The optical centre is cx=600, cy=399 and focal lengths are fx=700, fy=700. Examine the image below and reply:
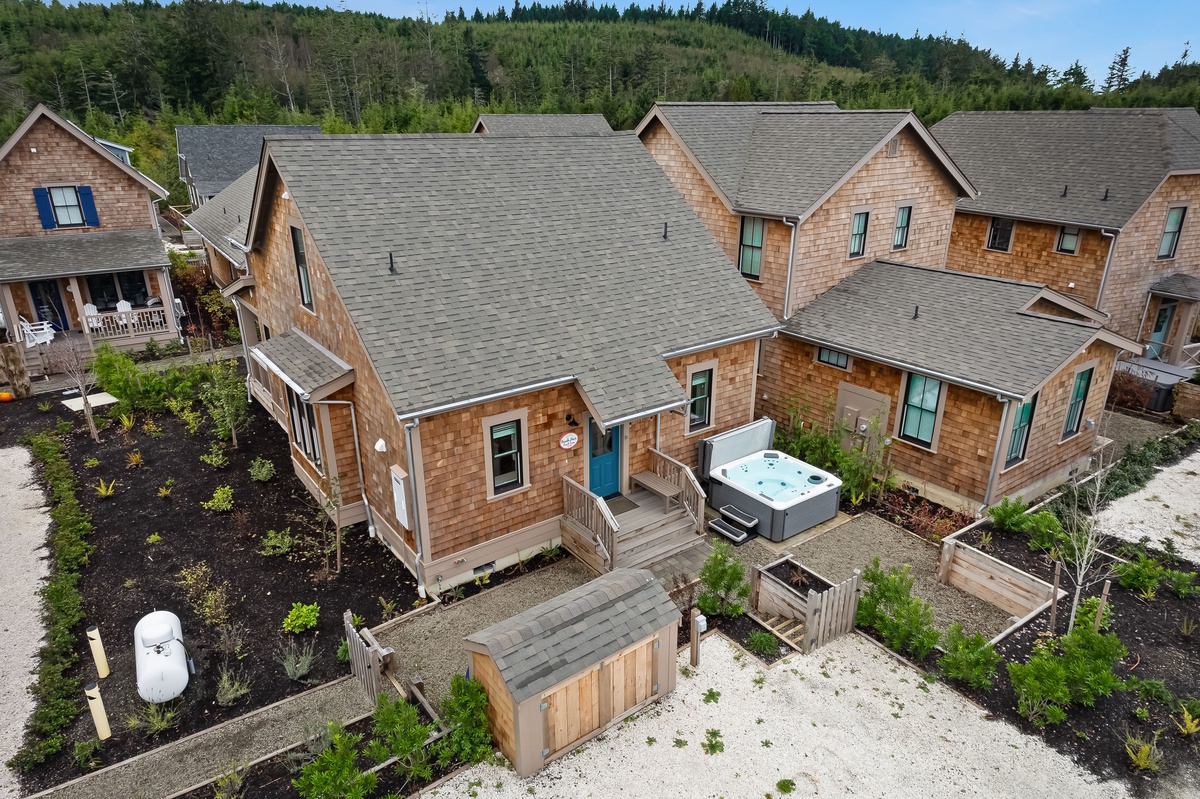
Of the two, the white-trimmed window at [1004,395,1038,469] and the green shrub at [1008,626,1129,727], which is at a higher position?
the white-trimmed window at [1004,395,1038,469]

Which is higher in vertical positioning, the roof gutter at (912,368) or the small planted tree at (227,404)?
the roof gutter at (912,368)

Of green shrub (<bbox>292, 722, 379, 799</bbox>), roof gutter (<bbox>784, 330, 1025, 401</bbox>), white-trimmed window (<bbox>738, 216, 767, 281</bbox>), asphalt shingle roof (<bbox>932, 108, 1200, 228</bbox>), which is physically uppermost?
asphalt shingle roof (<bbox>932, 108, 1200, 228</bbox>)

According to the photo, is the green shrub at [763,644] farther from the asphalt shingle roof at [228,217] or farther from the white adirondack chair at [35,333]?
the white adirondack chair at [35,333]

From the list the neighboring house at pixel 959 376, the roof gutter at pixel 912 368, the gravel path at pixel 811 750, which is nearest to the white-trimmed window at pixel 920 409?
the neighboring house at pixel 959 376

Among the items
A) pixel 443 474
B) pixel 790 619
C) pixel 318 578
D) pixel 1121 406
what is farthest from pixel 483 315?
pixel 1121 406

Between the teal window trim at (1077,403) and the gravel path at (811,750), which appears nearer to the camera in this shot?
the gravel path at (811,750)

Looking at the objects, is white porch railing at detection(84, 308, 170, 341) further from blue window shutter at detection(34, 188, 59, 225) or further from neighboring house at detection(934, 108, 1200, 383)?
neighboring house at detection(934, 108, 1200, 383)

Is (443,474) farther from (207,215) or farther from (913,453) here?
(207,215)

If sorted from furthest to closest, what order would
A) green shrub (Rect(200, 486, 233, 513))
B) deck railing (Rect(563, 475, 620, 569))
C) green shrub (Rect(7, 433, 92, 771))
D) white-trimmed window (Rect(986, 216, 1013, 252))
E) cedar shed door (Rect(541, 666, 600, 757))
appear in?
1. white-trimmed window (Rect(986, 216, 1013, 252))
2. green shrub (Rect(200, 486, 233, 513))
3. deck railing (Rect(563, 475, 620, 569))
4. green shrub (Rect(7, 433, 92, 771))
5. cedar shed door (Rect(541, 666, 600, 757))

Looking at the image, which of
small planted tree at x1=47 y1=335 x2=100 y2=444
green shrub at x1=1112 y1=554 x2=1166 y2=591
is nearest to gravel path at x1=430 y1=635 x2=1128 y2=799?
green shrub at x1=1112 y1=554 x2=1166 y2=591
